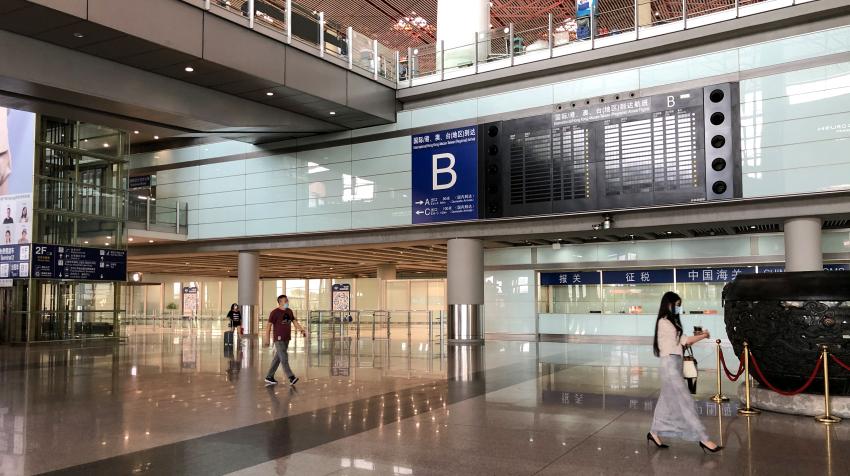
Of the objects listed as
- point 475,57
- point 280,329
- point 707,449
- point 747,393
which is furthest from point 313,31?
point 707,449

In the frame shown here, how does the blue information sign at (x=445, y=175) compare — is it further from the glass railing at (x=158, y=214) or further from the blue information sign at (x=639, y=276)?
the glass railing at (x=158, y=214)

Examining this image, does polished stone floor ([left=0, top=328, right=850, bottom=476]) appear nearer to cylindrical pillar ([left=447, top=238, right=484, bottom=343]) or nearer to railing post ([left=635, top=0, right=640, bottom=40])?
cylindrical pillar ([left=447, top=238, right=484, bottom=343])

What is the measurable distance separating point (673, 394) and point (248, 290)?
22.9 metres

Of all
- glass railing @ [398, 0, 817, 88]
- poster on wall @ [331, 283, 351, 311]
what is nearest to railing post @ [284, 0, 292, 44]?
glass railing @ [398, 0, 817, 88]

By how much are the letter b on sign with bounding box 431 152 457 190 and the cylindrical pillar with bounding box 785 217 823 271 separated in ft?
30.9

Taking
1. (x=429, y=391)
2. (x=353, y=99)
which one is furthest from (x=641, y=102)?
(x=429, y=391)

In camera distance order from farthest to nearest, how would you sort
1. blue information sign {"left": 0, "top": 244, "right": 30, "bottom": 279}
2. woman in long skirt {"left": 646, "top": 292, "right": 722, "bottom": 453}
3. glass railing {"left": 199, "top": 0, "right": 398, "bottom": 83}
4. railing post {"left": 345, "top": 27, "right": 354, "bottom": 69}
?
blue information sign {"left": 0, "top": 244, "right": 30, "bottom": 279} → railing post {"left": 345, "top": 27, "right": 354, "bottom": 69} → glass railing {"left": 199, "top": 0, "right": 398, "bottom": 83} → woman in long skirt {"left": 646, "top": 292, "right": 722, "bottom": 453}

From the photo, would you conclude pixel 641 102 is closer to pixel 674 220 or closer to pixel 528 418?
pixel 674 220

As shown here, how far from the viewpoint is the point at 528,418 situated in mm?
7871

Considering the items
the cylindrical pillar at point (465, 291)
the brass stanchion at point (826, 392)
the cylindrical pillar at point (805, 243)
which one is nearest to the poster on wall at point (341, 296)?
the cylindrical pillar at point (465, 291)

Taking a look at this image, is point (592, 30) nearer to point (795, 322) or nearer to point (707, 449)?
point (795, 322)

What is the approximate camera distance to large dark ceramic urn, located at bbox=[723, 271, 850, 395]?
7723mm

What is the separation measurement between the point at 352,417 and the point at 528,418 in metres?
2.04

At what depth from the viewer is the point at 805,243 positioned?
17.0m
